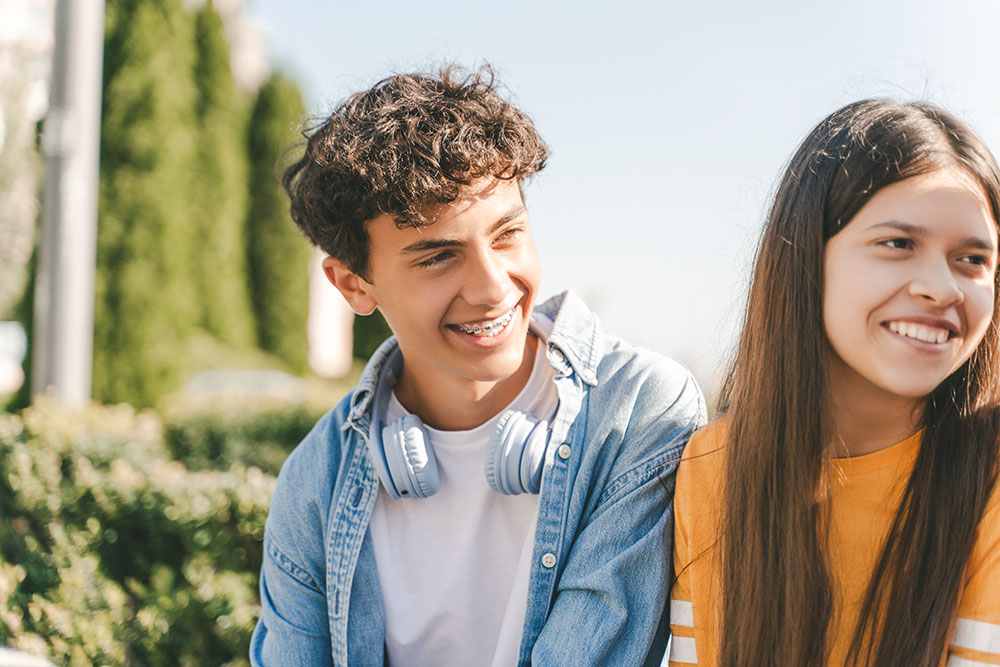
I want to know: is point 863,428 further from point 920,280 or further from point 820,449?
point 920,280

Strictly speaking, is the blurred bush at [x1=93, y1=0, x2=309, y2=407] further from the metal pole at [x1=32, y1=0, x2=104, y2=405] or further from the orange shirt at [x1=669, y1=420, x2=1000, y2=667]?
the orange shirt at [x1=669, y1=420, x2=1000, y2=667]

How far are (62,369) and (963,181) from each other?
462cm

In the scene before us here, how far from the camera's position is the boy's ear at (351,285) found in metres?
2.44

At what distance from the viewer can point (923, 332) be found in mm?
1632

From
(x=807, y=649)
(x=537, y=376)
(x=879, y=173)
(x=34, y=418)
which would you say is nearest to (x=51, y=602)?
(x=34, y=418)

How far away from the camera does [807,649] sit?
1.71 meters

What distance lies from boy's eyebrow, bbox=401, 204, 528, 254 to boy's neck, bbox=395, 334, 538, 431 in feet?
1.22

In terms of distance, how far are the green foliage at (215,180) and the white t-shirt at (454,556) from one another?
541 inches

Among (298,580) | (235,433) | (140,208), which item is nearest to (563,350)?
(298,580)

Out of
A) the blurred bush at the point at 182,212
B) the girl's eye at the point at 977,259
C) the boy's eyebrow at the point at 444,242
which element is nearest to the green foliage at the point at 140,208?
the blurred bush at the point at 182,212

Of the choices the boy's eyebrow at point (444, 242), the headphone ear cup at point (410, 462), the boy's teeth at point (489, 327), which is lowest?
the headphone ear cup at point (410, 462)

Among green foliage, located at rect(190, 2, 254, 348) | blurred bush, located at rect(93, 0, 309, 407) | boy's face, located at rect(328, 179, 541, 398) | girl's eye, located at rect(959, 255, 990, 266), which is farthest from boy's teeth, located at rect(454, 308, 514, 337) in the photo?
green foliage, located at rect(190, 2, 254, 348)

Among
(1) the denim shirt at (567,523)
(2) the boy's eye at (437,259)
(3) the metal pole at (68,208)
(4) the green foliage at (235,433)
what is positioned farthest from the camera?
(4) the green foliage at (235,433)

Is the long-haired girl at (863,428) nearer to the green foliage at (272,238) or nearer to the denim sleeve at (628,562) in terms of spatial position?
the denim sleeve at (628,562)
